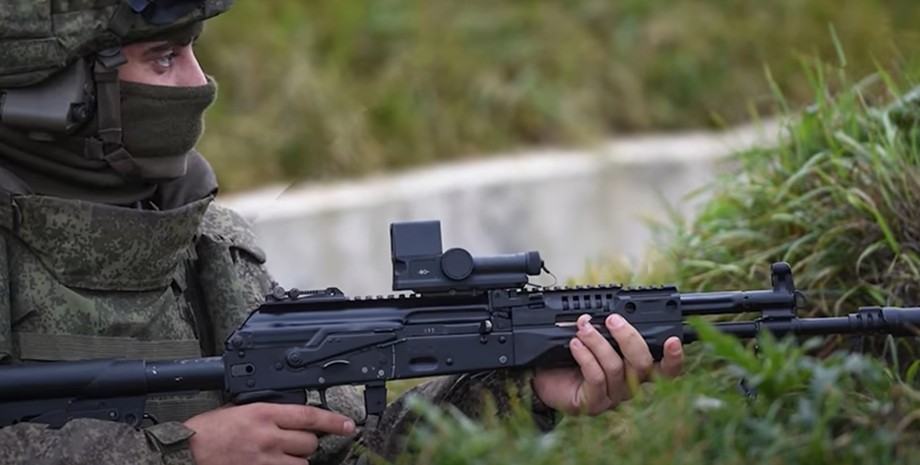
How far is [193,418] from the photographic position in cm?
385

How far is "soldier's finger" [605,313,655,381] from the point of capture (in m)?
3.79

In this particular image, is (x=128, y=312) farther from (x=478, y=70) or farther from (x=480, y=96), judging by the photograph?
(x=478, y=70)

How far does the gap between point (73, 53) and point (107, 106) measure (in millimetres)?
157

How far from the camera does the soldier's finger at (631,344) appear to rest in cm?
379

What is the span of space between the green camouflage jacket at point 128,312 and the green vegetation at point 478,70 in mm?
4649

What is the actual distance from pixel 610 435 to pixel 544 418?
55cm

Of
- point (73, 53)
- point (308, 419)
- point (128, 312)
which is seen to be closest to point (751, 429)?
point (308, 419)

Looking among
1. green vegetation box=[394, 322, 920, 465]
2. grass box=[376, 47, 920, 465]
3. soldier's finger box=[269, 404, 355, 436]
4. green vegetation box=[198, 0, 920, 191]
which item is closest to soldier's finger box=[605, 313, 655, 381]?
grass box=[376, 47, 920, 465]

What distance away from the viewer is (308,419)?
3787mm

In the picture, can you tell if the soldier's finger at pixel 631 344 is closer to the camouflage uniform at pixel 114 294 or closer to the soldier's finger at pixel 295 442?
the camouflage uniform at pixel 114 294

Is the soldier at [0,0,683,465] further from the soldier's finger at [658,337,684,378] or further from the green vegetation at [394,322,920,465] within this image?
the green vegetation at [394,322,920,465]

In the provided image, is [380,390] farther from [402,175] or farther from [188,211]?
[402,175]

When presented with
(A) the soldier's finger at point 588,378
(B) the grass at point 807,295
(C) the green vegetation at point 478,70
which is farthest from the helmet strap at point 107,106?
(C) the green vegetation at point 478,70

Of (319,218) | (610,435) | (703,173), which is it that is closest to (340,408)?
(610,435)
